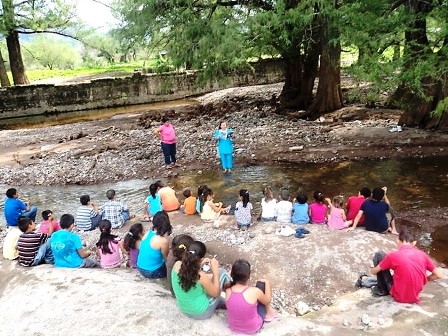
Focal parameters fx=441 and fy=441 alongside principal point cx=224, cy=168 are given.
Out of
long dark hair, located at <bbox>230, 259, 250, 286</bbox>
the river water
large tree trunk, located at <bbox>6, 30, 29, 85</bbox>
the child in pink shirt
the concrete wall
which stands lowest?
the river water

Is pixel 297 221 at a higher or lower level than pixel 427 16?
lower

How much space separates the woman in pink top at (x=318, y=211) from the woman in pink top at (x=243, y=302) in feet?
11.5

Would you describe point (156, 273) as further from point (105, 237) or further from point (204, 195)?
point (204, 195)

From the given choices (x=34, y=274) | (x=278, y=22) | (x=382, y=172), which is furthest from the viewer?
(x=278, y=22)

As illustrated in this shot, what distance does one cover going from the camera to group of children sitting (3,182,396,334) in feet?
15.6

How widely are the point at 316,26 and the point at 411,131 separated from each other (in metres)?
4.85

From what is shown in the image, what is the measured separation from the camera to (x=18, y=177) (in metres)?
14.0

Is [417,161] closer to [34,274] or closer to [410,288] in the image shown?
[410,288]

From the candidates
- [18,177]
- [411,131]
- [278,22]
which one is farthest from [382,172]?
[18,177]

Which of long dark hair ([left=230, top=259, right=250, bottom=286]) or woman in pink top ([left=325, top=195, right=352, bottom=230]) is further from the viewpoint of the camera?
woman in pink top ([left=325, top=195, right=352, bottom=230])

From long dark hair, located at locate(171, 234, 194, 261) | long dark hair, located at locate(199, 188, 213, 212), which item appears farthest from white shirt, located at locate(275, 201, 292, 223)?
long dark hair, located at locate(171, 234, 194, 261)

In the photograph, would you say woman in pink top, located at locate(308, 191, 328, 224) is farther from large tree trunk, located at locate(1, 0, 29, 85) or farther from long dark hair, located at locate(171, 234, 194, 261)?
large tree trunk, located at locate(1, 0, 29, 85)

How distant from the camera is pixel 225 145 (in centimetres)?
1205

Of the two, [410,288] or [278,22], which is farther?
[278,22]
